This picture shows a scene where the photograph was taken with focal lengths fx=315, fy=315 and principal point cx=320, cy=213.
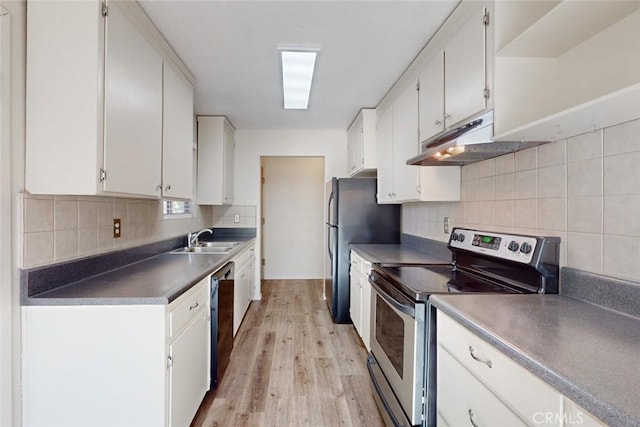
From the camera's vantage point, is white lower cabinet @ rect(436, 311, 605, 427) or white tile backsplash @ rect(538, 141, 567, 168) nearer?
white lower cabinet @ rect(436, 311, 605, 427)

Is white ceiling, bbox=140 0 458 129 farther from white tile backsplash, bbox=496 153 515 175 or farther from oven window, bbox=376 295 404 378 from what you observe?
oven window, bbox=376 295 404 378

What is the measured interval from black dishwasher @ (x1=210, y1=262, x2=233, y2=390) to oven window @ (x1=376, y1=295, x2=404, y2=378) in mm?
1076

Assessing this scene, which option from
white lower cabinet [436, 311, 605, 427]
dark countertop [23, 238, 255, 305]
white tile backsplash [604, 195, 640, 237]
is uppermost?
white tile backsplash [604, 195, 640, 237]

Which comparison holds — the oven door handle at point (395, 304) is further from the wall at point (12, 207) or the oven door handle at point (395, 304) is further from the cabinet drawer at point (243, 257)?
the wall at point (12, 207)

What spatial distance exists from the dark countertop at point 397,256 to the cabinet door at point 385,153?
46cm

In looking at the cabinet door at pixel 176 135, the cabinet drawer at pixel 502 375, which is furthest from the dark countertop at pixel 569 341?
the cabinet door at pixel 176 135

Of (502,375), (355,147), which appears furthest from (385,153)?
(502,375)

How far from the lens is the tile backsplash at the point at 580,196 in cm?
110

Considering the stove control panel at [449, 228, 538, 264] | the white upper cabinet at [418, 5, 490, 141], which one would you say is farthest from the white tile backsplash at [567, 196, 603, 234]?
the white upper cabinet at [418, 5, 490, 141]

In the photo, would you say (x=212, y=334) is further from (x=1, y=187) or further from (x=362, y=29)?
(x=362, y=29)

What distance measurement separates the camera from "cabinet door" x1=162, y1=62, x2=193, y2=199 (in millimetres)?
1969

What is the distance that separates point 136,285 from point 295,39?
5.57 ft

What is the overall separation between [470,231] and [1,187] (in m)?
2.25

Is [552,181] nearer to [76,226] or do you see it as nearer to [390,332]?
[390,332]
